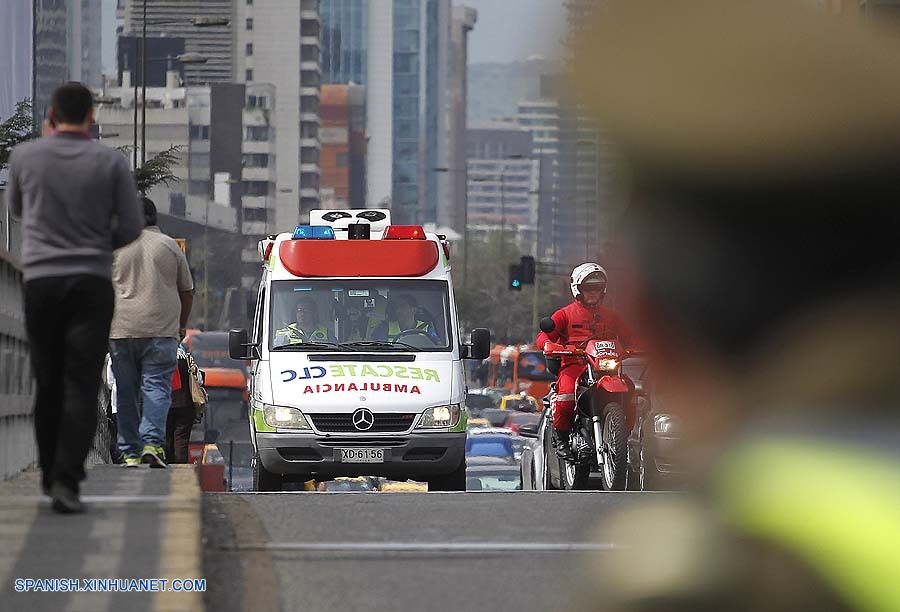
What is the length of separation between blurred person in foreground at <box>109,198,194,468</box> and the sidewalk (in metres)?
2.60

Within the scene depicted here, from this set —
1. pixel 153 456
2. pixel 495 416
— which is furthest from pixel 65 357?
pixel 495 416

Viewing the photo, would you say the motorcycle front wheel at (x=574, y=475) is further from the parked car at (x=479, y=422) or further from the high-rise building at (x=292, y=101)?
the high-rise building at (x=292, y=101)

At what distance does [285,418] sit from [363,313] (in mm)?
1370

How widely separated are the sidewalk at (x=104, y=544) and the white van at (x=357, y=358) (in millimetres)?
6582

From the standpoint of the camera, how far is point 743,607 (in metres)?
1.78

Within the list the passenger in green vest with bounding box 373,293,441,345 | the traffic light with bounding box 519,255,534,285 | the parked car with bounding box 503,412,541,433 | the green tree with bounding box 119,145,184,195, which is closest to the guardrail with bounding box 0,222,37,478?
the traffic light with bounding box 519,255,534,285

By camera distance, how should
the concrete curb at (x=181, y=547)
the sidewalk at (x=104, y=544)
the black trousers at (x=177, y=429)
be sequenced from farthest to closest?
the black trousers at (x=177, y=429) < the sidewalk at (x=104, y=544) < the concrete curb at (x=181, y=547)

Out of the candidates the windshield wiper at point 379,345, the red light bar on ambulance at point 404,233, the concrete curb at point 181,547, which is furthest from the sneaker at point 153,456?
the red light bar on ambulance at point 404,233

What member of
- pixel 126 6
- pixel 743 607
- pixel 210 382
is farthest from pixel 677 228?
pixel 126 6

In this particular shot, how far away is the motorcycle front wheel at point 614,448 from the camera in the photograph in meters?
12.9

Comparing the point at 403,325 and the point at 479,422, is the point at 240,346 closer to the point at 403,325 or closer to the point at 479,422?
the point at 403,325

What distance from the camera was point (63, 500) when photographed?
677cm

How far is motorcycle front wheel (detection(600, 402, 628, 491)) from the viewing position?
12922 mm

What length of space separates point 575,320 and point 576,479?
4.11 feet
